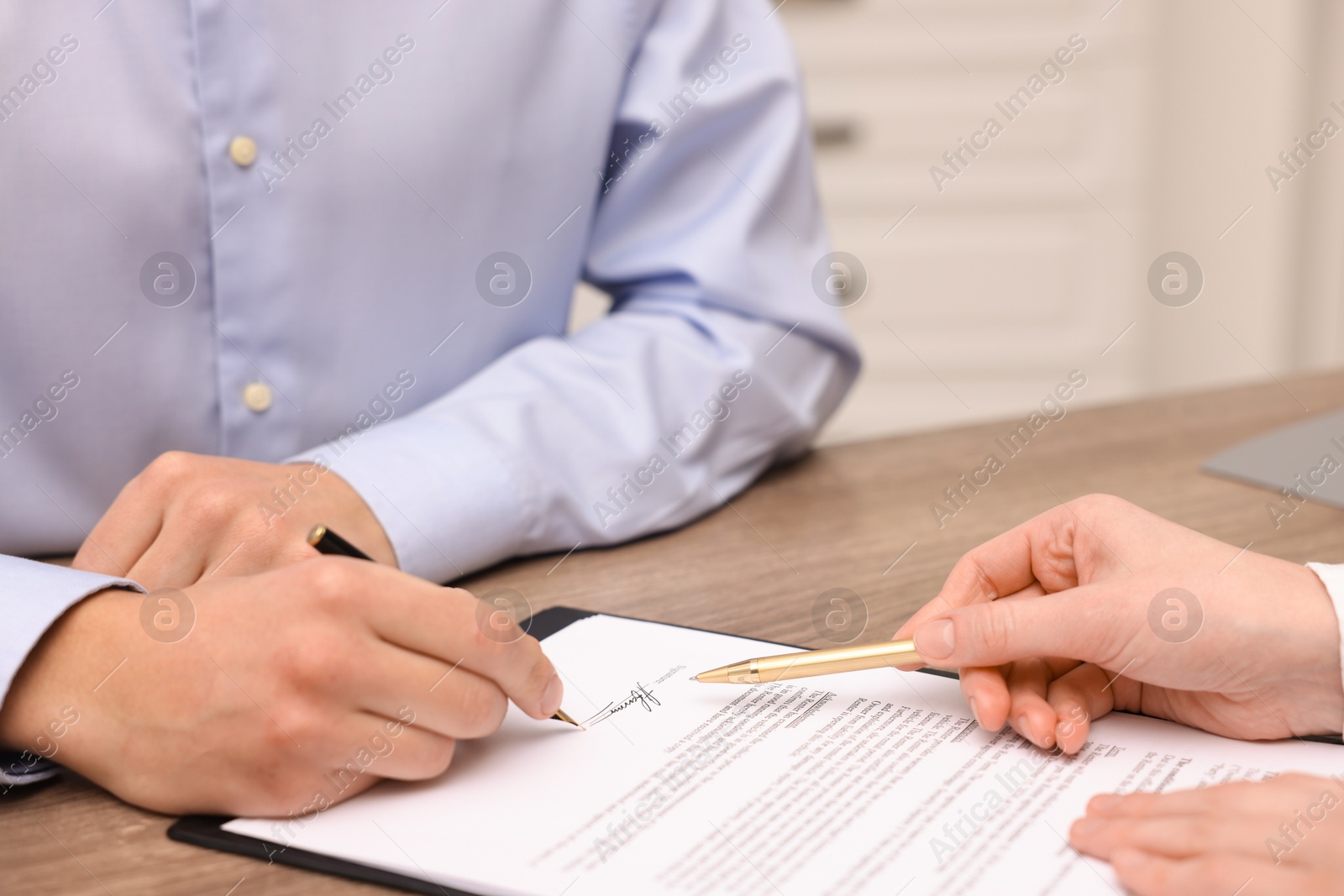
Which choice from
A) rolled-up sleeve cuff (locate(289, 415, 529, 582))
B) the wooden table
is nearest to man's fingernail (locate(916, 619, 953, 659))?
the wooden table

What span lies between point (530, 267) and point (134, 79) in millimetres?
393

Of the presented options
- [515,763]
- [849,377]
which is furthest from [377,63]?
[515,763]

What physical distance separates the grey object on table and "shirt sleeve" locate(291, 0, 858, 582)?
16.0 inches

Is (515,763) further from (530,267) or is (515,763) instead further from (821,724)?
(530,267)

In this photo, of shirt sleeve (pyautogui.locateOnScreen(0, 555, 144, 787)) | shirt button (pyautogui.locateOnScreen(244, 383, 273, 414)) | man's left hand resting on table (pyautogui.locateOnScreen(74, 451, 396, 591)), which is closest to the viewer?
shirt sleeve (pyautogui.locateOnScreen(0, 555, 144, 787))

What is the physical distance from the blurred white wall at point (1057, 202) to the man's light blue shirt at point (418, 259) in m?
2.07

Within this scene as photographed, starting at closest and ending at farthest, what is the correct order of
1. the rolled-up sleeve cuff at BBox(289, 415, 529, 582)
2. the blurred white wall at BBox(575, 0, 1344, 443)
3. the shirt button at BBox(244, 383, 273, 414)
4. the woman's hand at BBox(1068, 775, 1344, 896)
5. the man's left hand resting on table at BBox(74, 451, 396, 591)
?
the woman's hand at BBox(1068, 775, 1344, 896) → the man's left hand resting on table at BBox(74, 451, 396, 591) → the rolled-up sleeve cuff at BBox(289, 415, 529, 582) → the shirt button at BBox(244, 383, 273, 414) → the blurred white wall at BBox(575, 0, 1344, 443)

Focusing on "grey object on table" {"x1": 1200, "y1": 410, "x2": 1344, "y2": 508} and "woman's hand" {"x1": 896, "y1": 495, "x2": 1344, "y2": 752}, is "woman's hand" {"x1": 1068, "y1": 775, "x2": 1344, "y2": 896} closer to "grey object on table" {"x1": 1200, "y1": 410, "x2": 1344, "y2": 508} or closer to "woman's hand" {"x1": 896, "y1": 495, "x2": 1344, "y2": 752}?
"woman's hand" {"x1": 896, "y1": 495, "x2": 1344, "y2": 752}

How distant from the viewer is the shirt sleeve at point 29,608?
22.8 inches

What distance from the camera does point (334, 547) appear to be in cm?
63

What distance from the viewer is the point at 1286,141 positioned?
2.96 m

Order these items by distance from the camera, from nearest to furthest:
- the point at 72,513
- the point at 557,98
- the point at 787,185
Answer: the point at 72,513, the point at 557,98, the point at 787,185

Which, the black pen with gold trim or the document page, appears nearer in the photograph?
the document page

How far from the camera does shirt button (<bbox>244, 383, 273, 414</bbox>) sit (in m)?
0.98
